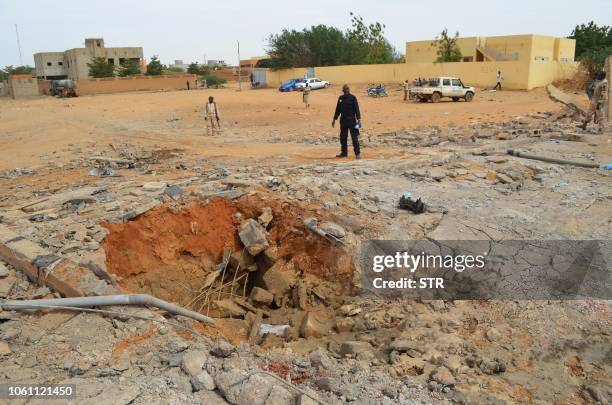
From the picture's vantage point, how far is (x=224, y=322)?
16.9 feet

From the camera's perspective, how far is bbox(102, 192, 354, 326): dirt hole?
5602mm

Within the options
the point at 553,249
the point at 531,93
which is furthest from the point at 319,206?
the point at 531,93

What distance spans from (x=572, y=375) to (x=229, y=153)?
362 inches

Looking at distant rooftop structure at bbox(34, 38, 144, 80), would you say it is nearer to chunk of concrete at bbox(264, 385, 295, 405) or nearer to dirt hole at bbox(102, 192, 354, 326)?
dirt hole at bbox(102, 192, 354, 326)

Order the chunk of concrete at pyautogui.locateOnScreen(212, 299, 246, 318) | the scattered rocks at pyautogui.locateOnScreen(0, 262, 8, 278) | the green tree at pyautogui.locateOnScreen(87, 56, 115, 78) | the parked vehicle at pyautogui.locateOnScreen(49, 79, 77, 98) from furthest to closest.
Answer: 1. the green tree at pyautogui.locateOnScreen(87, 56, 115, 78)
2. the parked vehicle at pyautogui.locateOnScreen(49, 79, 77, 98)
3. the chunk of concrete at pyautogui.locateOnScreen(212, 299, 246, 318)
4. the scattered rocks at pyautogui.locateOnScreen(0, 262, 8, 278)

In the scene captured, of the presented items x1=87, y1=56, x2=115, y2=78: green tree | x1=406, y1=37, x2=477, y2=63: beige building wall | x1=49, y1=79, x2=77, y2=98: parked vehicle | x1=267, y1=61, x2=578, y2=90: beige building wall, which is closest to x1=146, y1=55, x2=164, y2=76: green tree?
x1=87, y1=56, x2=115, y2=78: green tree

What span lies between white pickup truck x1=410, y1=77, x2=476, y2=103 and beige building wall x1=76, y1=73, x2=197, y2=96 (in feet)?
79.4

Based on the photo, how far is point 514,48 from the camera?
33719 millimetres

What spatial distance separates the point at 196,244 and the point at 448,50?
1386 inches

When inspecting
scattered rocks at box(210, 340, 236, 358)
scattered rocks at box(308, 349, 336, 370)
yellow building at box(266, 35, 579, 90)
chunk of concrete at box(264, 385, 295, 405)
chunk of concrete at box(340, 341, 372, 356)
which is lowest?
chunk of concrete at box(340, 341, 372, 356)

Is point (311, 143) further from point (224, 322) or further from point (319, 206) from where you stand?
point (224, 322)

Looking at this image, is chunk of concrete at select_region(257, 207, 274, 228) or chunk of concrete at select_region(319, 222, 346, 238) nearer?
chunk of concrete at select_region(319, 222, 346, 238)

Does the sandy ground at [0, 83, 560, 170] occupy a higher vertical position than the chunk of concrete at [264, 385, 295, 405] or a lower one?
higher

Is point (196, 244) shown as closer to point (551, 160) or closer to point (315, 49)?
point (551, 160)
